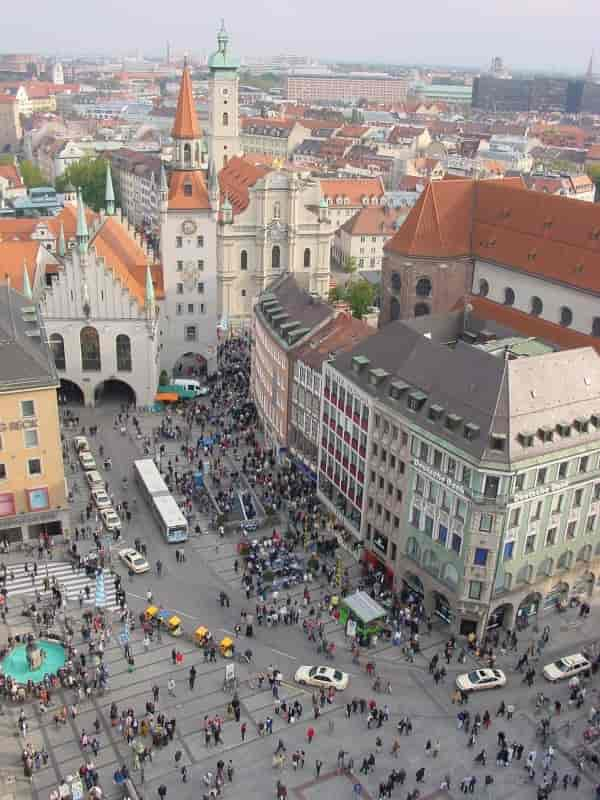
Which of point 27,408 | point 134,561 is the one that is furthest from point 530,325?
point 27,408

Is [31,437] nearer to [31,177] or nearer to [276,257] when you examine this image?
[276,257]

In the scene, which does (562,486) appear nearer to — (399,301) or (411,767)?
(411,767)

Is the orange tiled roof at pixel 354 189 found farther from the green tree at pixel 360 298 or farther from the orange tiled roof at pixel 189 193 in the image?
the orange tiled roof at pixel 189 193

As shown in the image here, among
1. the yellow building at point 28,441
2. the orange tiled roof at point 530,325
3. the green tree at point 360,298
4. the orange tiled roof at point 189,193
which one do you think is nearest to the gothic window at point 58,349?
the yellow building at point 28,441

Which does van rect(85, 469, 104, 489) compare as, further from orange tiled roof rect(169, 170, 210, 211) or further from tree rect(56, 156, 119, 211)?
tree rect(56, 156, 119, 211)

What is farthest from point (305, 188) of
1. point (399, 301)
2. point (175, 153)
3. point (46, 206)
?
point (46, 206)

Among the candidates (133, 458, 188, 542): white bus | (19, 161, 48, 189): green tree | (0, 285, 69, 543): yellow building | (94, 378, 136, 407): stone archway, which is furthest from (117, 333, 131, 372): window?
(19, 161, 48, 189): green tree

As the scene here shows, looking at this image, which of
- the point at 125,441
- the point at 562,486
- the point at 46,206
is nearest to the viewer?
the point at 562,486
